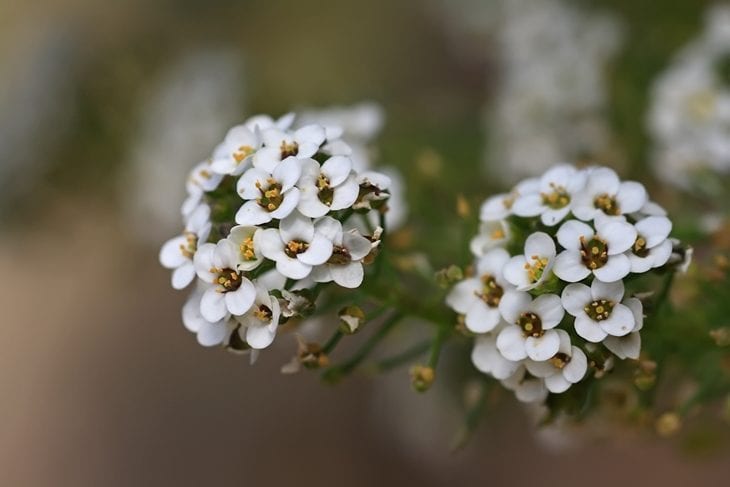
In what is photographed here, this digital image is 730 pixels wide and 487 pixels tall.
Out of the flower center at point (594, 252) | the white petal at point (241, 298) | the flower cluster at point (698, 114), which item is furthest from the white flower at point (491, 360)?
the flower cluster at point (698, 114)

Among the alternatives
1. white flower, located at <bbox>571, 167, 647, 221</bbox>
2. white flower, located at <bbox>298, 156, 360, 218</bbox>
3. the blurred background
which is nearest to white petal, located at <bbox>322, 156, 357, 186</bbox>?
white flower, located at <bbox>298, 156, 360, 218</bbox>

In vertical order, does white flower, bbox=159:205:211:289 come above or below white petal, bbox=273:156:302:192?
below

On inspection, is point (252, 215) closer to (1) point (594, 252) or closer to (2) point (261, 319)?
(2) point (261, 319)

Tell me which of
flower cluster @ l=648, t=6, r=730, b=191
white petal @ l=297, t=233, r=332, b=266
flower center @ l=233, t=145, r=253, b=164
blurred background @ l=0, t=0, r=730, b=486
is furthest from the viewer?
blurred background @ l=0, t=0, r=730, b=486

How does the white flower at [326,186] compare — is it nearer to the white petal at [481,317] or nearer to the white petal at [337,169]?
the white petal at [337,169]

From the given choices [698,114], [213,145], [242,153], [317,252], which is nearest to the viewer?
[317,252]

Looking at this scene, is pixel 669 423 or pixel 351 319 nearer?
pixel 351 319

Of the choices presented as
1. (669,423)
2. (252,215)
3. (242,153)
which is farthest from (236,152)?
(669,423)

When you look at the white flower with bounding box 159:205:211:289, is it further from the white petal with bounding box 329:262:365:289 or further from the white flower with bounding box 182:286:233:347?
the white petal with bounding box 329:262:365:289
